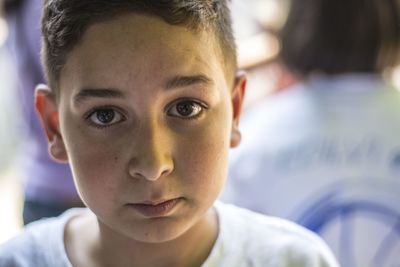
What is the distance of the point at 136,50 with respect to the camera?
885 millimetres

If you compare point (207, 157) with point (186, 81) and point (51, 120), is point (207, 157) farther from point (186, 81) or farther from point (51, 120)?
point (51, 120)

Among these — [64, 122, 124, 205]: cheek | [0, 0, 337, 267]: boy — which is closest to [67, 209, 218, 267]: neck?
[0, 0, 337, 267]: boy

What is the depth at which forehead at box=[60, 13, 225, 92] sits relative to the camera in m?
0.88

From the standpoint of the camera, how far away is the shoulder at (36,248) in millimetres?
1020

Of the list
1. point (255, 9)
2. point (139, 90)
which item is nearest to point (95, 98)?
point (139, 90)

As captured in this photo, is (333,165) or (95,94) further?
(333,165)

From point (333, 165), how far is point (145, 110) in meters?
0.67

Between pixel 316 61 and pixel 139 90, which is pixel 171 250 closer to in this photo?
pixel 139 90

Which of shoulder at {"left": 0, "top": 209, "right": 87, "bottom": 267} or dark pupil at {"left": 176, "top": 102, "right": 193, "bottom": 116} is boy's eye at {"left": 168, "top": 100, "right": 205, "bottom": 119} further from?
shoulder at {"left": 0, "top": 209, "right": 87, "bottom": 267}

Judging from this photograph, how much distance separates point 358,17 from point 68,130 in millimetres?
814

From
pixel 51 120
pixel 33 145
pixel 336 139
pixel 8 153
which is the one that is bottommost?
pixel 8 153

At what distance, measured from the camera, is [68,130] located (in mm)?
949

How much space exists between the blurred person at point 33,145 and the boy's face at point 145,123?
656mm

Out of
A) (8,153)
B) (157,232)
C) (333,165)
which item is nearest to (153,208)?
(157,232)
